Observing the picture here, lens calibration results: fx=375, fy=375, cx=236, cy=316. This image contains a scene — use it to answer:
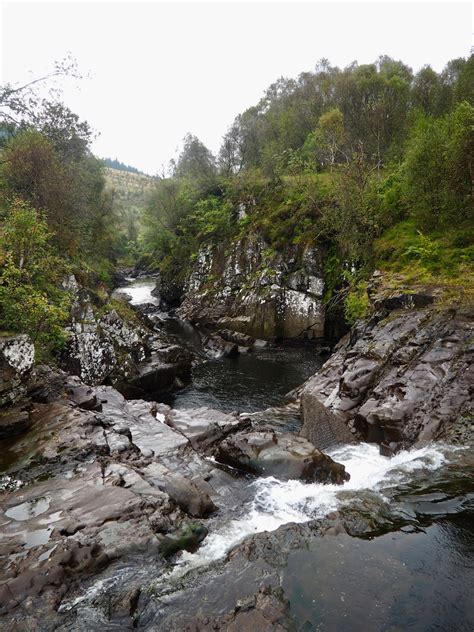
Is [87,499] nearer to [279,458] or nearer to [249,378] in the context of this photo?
[279,458]

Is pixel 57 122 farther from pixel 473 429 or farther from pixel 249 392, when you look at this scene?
pixel 473 429

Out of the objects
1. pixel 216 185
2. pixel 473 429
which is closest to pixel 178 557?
pixel 473 429

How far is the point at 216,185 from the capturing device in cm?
5475

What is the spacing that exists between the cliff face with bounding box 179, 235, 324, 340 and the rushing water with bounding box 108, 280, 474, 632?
20455mm

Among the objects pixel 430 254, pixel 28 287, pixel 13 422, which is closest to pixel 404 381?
pixel 430 254

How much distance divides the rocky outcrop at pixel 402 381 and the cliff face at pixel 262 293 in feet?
42.2

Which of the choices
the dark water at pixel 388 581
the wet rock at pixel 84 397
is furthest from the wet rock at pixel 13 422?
the dark water at pixel 388 581

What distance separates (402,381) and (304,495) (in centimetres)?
733

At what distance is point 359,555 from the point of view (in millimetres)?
8820

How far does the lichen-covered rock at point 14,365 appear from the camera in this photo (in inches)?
560

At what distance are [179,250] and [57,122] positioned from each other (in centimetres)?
2070

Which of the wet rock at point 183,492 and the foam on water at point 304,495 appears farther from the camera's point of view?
the wet rock at point 183,492

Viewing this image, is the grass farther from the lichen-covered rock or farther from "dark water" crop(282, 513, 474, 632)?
the lichen-covered rock

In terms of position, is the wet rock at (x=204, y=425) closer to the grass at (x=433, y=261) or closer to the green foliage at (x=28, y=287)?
the green foliage at (x=28, y=287)
